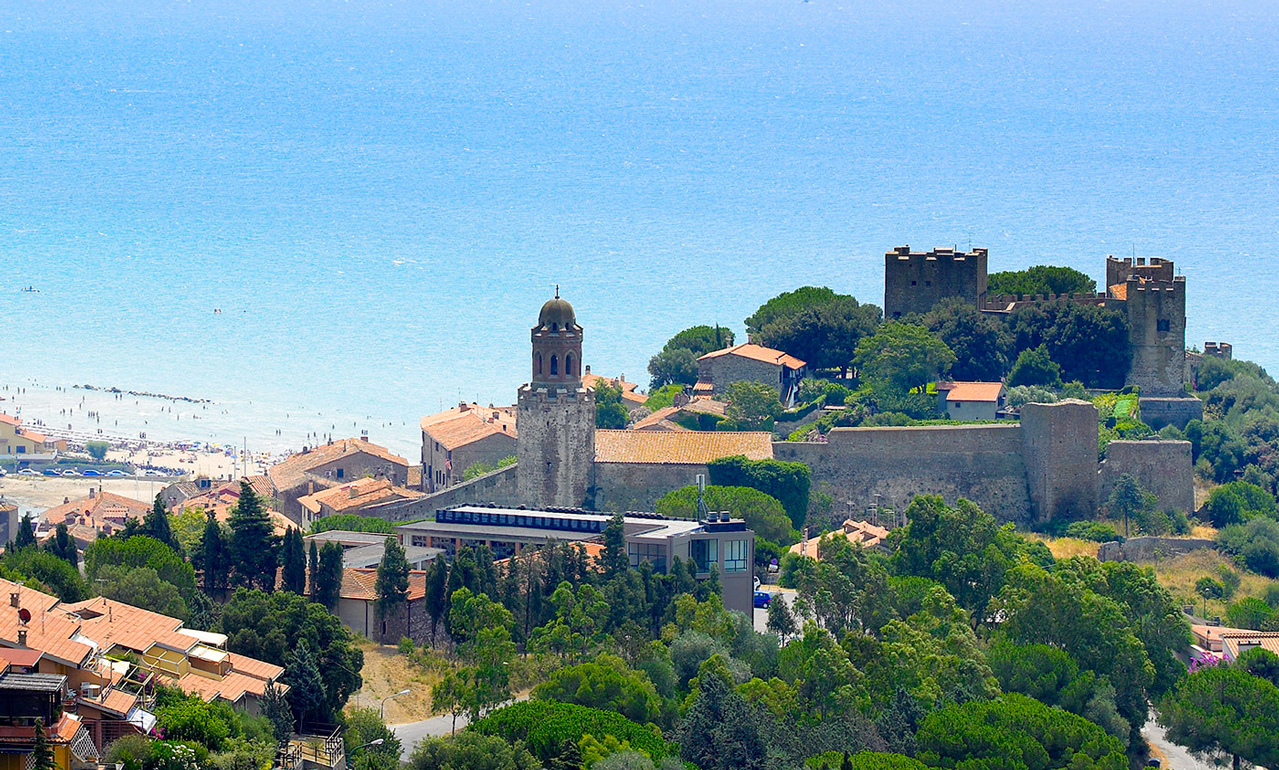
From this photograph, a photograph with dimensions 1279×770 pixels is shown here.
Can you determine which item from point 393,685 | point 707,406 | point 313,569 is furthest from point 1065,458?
point 393,685

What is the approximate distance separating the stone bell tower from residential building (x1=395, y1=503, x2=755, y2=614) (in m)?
5.74

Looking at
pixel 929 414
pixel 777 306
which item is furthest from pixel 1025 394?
pixel 777 306

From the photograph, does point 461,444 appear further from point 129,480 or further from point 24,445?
point 24,445

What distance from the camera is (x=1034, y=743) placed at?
50531 millimetres

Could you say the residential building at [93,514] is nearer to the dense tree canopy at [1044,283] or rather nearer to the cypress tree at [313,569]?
the cypress tree at [313,569]

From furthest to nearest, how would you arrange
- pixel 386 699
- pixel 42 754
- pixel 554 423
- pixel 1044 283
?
1. pixel 1044 283
2. pixel 554 423
3. pixel 386 699
4. pixel 42 754

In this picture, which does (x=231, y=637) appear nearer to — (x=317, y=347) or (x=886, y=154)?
(x=317, y=347)

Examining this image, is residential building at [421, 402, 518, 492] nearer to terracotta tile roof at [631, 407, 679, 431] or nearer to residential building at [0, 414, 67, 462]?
terracotta tile roof at [631, 407, 679, 431]

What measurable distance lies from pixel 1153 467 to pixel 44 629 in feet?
121

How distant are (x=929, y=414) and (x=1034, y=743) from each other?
75.6 ft

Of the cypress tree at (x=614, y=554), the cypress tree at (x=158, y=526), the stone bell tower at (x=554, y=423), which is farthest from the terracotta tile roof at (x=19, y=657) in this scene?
the stone bell tower at (x=554, y=423)

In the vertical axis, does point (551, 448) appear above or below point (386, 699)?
above

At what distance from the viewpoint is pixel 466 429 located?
78000 mm

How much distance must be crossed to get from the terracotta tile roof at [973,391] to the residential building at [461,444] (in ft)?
37.3
